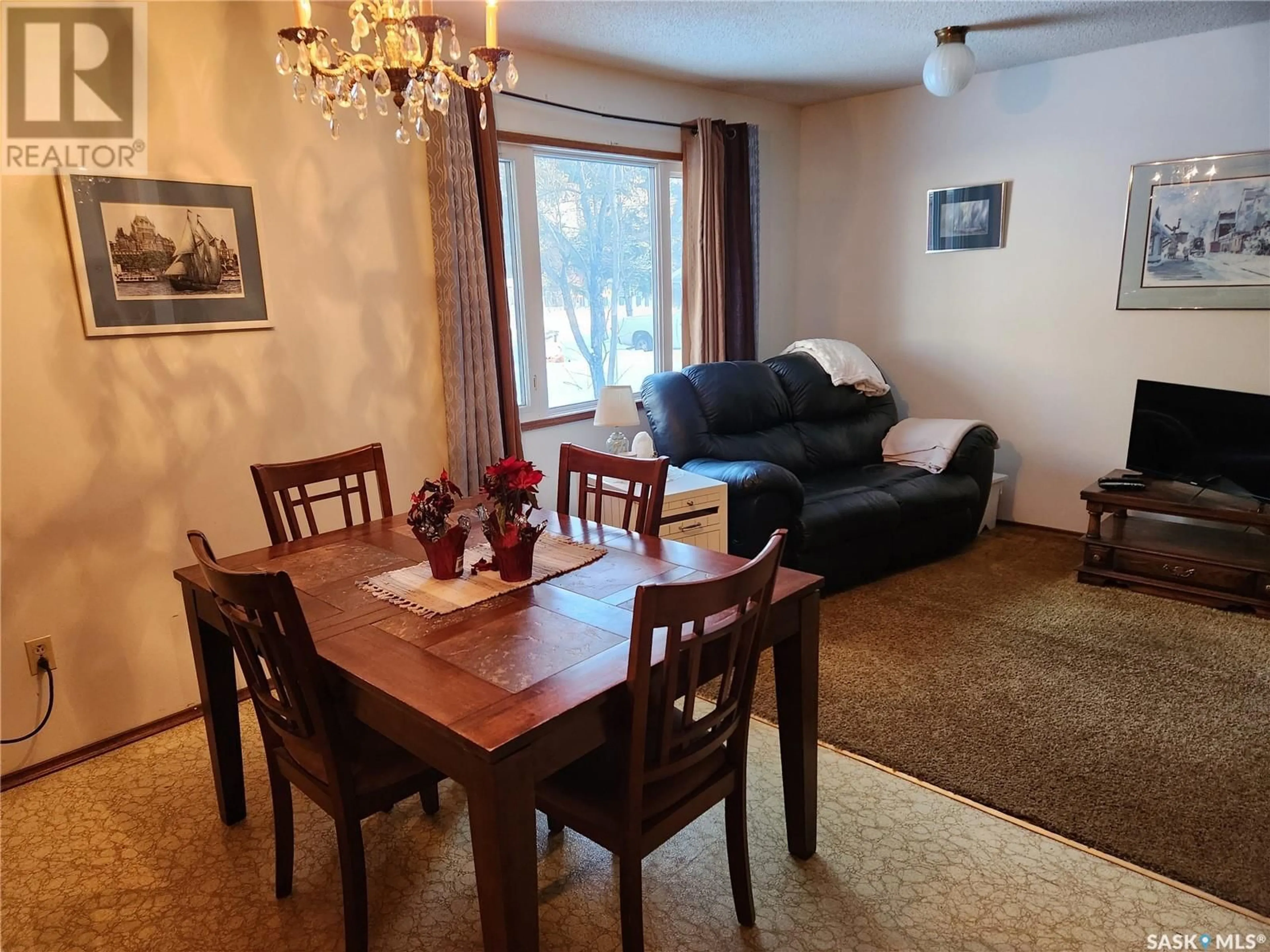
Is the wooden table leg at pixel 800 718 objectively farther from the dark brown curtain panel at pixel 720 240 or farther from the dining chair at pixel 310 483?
the dark brown curtain panel at pixel 720 240

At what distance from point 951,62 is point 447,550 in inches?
128

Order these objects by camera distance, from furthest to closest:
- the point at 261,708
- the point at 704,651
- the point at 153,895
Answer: the point at 153,895 → the point at 261,708 → the point at 704,651

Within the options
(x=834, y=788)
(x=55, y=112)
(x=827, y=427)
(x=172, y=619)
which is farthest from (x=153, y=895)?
(x=827, y=427)

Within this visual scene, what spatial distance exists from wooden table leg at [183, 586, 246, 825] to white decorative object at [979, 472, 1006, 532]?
386 cm

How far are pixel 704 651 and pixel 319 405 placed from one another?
6.73 ft

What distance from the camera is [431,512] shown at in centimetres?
193

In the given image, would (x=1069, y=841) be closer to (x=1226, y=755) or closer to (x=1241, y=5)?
(x=1226, y=755)

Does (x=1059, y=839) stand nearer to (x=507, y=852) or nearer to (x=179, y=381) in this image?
(x=507, y=852)

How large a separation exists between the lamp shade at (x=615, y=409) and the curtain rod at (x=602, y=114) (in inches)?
54.4

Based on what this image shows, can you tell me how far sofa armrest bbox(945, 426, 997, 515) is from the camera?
416cm

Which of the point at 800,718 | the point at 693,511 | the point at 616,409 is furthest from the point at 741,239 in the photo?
the point at 800,718

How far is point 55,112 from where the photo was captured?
2.35m

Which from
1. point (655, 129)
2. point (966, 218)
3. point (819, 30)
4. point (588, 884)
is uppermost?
point (819, 30)

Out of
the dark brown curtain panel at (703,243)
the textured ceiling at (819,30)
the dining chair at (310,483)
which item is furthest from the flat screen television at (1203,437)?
the dining chair at (310,483)
